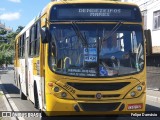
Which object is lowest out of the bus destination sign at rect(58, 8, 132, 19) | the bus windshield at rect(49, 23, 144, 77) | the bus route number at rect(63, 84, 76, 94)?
the bus route number at rect(63, 84, 76, 94)

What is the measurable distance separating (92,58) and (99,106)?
1.13 m

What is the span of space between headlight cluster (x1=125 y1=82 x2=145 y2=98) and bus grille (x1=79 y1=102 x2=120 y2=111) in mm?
351

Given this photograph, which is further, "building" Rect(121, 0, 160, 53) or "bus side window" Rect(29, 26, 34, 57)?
"building" Rect(121, 0, 160, 53)

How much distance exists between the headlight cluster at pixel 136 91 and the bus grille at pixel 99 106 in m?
0.35

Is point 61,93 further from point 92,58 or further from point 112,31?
point 112,31

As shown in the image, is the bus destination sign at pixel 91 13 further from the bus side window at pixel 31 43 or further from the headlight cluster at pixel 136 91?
the bus side window at pixel 31 43

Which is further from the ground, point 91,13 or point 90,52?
point 91,13

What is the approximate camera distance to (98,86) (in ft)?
32.4

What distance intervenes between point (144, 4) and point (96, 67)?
23176mm

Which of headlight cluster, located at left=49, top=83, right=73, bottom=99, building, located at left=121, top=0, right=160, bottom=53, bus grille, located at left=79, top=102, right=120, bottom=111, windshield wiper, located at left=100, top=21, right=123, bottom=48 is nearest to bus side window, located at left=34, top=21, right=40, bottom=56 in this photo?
headlight cluster, located at left=49, top=83, right=73, bottom=99

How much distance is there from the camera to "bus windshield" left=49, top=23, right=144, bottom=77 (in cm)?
994

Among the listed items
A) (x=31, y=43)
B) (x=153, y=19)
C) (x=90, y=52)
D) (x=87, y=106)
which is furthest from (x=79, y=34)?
(x=153, y=19)

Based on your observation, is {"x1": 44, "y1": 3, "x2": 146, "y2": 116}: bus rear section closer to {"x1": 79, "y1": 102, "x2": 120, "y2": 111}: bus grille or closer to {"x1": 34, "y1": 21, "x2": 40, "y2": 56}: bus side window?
{"x1": 79, "y1": 102, "x2": 120, "y2": 111}: bus grille

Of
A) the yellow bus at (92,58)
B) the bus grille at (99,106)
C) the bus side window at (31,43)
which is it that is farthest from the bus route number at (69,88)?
the bus side window at (31,43)
